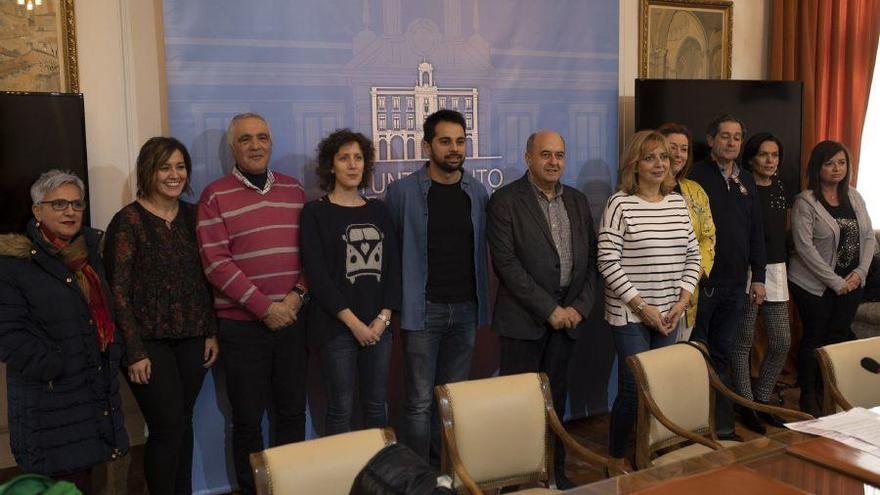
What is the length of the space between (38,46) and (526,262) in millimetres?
2229

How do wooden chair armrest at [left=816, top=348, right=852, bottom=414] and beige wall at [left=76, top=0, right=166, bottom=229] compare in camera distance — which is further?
beige wall at [left=76, top=0, right=166, bottom=229]

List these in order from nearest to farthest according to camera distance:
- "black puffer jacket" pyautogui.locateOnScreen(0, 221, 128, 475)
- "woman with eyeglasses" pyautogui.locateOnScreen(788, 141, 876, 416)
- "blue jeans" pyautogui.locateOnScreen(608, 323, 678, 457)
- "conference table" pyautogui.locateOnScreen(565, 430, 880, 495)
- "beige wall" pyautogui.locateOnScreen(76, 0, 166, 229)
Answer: "conference table" pyautogui.locateOnScreen(565, 430, 880, 495) → "black puffer jacket" pyautogui.locateOnScreen(0, 221, 128, 475) → "blue jeans" pyautogui.locateOnScreen(608, 323, 678, 457) → "beige wall" pyautogui.locateOnScreen(76, 0, 166, 229) → "woman with eyeglasses" pyautogui.locateOnScreen(788, 141, 876, 416)

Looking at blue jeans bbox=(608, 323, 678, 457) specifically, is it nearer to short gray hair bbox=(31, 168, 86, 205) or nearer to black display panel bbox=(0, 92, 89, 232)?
short gray hair bbox=(31, 168, 86, 205)

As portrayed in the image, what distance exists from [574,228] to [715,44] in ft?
7.32

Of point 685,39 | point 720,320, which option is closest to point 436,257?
point 720,320

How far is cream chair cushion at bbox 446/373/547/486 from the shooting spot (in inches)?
87.4

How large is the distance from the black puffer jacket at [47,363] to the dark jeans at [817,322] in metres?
3.42

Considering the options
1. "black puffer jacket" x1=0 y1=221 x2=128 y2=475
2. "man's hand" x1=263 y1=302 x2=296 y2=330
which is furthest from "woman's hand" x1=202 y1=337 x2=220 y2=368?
"black puffer jacket" x1=0 y1=221 x2=128 y2=475

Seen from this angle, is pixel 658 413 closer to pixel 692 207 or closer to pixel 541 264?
pixel 541 264

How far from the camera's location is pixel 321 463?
1.83 metres

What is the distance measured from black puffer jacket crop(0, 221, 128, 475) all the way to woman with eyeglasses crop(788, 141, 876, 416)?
3.42 metres

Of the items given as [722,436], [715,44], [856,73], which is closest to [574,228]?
[722,436]

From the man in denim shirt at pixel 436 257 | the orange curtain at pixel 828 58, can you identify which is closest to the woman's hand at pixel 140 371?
the man in denim shirt at pixel 436 257

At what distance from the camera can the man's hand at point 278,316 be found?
2.88 metres
